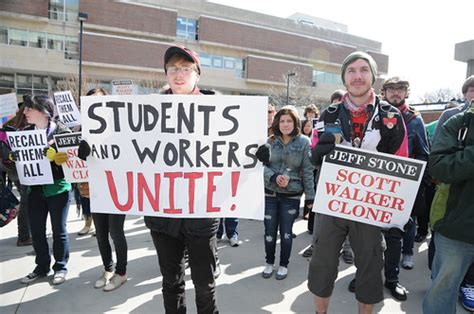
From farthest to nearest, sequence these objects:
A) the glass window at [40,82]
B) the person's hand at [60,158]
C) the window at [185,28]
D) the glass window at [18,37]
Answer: the window at [185,28]
the glass window at [40,82]
the glass window at [18,37]
the person's hand at [60,158]

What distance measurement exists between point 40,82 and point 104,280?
3593 centimetres

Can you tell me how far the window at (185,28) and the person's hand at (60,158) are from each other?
126 ft

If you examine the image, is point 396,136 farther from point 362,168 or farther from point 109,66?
point 109,66

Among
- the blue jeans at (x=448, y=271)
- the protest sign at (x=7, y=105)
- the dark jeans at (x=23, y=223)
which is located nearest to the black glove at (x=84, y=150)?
the blue jeans at (x=448, y=271)

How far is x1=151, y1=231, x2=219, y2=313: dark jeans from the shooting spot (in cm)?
227

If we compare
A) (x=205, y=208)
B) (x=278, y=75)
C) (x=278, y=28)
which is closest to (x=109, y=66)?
(x=278, y=75)

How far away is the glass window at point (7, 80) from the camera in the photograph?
3154 centimetres

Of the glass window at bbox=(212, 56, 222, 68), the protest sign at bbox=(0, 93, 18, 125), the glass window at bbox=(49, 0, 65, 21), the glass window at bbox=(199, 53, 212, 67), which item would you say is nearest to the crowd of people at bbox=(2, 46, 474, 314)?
the protest sign at bbox=(0, 93, 18, 125)

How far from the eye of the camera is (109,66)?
3322 cm

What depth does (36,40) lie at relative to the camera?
31.8 m

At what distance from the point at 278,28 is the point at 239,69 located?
979cm

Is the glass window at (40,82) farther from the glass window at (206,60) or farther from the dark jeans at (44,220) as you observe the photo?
the dark jeans at (44,220)

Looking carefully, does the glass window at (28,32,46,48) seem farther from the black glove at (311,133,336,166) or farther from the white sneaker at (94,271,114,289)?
the black glove at (311,133,336,166)

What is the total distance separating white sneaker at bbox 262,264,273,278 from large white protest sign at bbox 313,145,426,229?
1.64 meters
